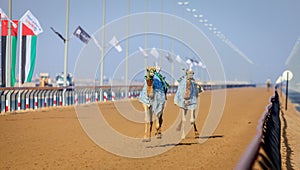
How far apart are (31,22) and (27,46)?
135 centimetres

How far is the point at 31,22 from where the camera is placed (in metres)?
25.7

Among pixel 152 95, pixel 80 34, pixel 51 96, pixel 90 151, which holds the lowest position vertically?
pixel 90 151

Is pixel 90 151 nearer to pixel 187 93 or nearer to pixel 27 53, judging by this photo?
pixel 187 93

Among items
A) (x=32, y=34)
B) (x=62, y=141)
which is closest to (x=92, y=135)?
(x=62, y=141)

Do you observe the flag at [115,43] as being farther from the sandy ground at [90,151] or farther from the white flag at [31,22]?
the sandy ground at [90,151]

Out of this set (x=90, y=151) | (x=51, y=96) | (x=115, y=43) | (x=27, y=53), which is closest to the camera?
(x=90, y=151)

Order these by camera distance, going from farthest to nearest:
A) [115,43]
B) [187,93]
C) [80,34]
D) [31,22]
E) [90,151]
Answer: [115,43]
[80,34]
[31,22]
[187,93]
[90,151]

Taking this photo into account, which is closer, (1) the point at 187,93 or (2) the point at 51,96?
(1) the point at 187,93

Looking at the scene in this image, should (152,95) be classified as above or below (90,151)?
above

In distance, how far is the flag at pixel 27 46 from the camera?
25.4 m

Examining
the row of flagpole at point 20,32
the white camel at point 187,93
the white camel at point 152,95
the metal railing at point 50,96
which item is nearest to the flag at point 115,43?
the metal railing at point 50,96

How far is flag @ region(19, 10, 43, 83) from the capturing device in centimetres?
2539

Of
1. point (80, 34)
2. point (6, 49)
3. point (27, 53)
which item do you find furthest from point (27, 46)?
point (80, 34)

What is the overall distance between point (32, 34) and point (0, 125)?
32.1ft
